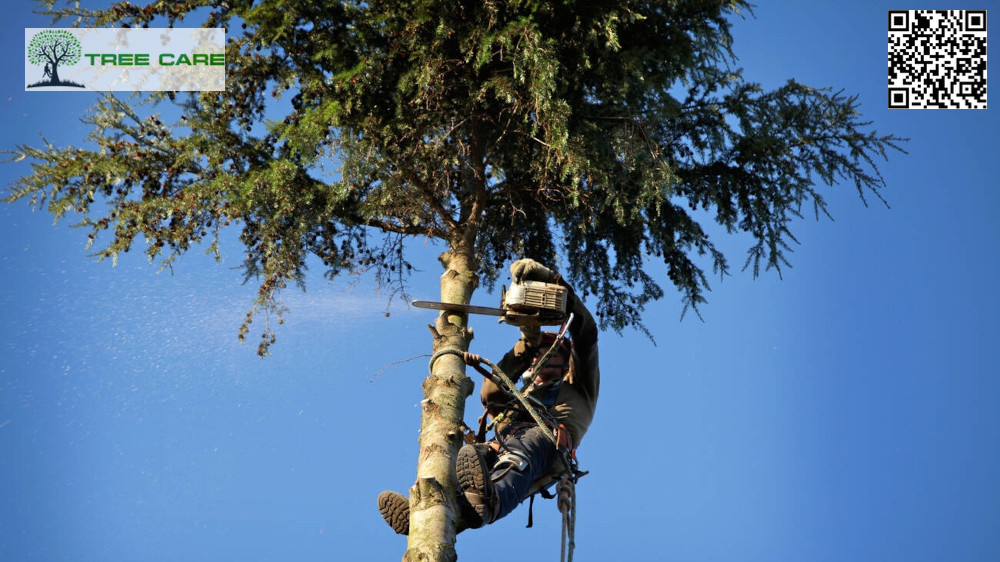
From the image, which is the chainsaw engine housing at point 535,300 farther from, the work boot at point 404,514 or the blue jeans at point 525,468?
the work boot at point 404,514

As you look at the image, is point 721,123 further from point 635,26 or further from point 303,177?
point 303,177

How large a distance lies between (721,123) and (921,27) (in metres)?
6.46

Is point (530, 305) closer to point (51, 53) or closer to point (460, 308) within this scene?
point (460, 308)

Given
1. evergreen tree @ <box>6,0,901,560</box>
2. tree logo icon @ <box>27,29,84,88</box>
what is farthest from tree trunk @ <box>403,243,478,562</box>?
tree logo icon @ <box>27,29,84,88</box>

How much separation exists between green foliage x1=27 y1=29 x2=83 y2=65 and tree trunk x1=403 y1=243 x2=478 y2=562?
5.31 metres

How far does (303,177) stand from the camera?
705cm

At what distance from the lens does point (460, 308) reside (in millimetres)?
6418

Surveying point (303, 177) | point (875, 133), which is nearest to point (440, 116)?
point (303, 177)

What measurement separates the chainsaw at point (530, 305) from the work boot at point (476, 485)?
37.1 inches

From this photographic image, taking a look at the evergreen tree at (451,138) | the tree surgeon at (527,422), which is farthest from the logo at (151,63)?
the tree surgeon at (527,422)

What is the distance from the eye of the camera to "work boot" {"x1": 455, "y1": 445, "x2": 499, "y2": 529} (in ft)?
17.6

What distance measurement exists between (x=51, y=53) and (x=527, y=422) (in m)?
6.74

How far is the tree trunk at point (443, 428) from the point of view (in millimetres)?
5203

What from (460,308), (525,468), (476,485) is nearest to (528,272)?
(460,308)
